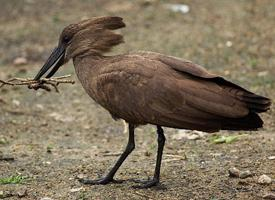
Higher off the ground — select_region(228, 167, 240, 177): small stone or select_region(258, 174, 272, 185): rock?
select_region(258, 174, 272, 185): rock

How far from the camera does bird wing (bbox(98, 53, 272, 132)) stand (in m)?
5.83

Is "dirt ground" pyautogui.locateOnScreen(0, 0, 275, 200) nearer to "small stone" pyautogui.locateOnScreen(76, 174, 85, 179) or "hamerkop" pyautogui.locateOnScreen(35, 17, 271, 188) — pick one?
"small stone" pyautogui.locateOnScreen(76, 174, 85, 179)

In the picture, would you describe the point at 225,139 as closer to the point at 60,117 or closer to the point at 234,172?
the point at 234,172

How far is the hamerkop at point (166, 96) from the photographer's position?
583 centimetres

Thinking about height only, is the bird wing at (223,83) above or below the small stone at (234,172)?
above

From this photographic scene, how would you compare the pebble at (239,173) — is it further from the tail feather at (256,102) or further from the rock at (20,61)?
the rock at (20,61)

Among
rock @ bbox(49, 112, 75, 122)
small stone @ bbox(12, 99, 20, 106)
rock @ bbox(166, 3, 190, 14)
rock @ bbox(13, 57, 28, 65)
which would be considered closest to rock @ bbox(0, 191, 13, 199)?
rock @ bbox(49, 112, 75, 122)

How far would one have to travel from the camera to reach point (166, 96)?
593 centimetres

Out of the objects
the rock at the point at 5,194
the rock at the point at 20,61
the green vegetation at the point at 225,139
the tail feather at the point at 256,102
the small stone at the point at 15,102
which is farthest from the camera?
the rock at the point at 20,61

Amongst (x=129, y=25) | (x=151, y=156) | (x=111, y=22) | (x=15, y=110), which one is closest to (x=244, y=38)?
(x=129, y=25)

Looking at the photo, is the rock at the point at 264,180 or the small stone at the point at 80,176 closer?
the rock at the point at 264,180

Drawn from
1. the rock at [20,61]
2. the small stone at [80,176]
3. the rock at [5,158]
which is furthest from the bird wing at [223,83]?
the rock at [20,61]

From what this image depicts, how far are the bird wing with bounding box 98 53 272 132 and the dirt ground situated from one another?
68 cm

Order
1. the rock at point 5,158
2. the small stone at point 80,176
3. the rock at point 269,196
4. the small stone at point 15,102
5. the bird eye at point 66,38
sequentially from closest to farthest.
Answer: the rock at point 269,196 → the small stone at point 80,176 → the bird eye at point 66,38 → the rock at point 5,158 → the small stone at point 15,102
